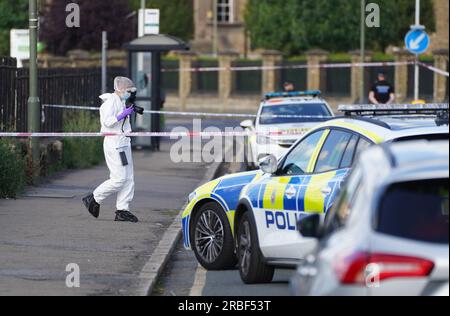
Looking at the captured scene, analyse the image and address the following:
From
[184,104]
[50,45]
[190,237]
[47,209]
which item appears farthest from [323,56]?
[190,237]

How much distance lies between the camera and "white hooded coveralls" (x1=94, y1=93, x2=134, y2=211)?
54.0 ft

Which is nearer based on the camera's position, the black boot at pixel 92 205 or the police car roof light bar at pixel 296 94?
the black boot at pixel 92 205

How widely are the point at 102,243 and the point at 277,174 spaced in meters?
3.00

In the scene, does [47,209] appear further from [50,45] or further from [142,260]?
[50,45]

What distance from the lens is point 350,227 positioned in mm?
6773

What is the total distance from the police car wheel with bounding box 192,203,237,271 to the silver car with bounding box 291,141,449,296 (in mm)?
5110

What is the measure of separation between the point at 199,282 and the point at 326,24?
54053mm

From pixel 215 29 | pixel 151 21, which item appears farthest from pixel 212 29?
pixel 151 21

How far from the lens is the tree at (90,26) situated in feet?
224

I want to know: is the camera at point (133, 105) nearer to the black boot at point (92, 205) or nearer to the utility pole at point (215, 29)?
the black boot at point (92, 205)

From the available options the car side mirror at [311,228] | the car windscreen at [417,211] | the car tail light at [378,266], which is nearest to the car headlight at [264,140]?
the car side mirror at [311,228]

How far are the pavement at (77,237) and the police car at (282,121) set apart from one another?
222 cm

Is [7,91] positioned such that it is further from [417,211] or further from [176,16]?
[176,16]

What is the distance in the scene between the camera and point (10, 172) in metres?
18.7
